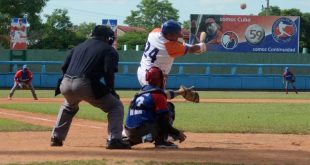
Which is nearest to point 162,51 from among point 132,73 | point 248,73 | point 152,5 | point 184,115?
point 184,115

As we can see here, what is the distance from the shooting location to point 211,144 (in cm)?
1032

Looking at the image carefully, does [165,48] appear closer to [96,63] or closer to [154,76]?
[154,76]

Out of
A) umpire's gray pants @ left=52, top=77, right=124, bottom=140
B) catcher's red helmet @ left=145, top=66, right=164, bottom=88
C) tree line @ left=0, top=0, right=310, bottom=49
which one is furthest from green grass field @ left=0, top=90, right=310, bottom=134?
tree line @ left=0, top=0, right=310, bottom=49

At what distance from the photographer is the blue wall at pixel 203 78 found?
40978 millimetres

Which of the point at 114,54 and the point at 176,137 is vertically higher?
the point at 114,54

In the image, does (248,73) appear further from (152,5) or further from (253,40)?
(152,5)

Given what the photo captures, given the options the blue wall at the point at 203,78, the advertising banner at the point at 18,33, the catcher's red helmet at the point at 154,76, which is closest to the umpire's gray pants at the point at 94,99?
the catcher's red helmet at the point at 154,76

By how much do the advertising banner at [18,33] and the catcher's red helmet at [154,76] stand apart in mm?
30868

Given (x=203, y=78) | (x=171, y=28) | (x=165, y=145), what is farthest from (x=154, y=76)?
(x=203, y=78)

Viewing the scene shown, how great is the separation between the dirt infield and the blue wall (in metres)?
28.1

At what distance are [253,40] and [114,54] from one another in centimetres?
4470

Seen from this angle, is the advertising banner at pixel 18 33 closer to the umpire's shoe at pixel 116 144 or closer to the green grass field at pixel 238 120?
the green grass field at pixel 238 120

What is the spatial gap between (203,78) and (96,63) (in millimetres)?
33564

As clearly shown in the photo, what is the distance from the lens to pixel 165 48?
30.6ft
